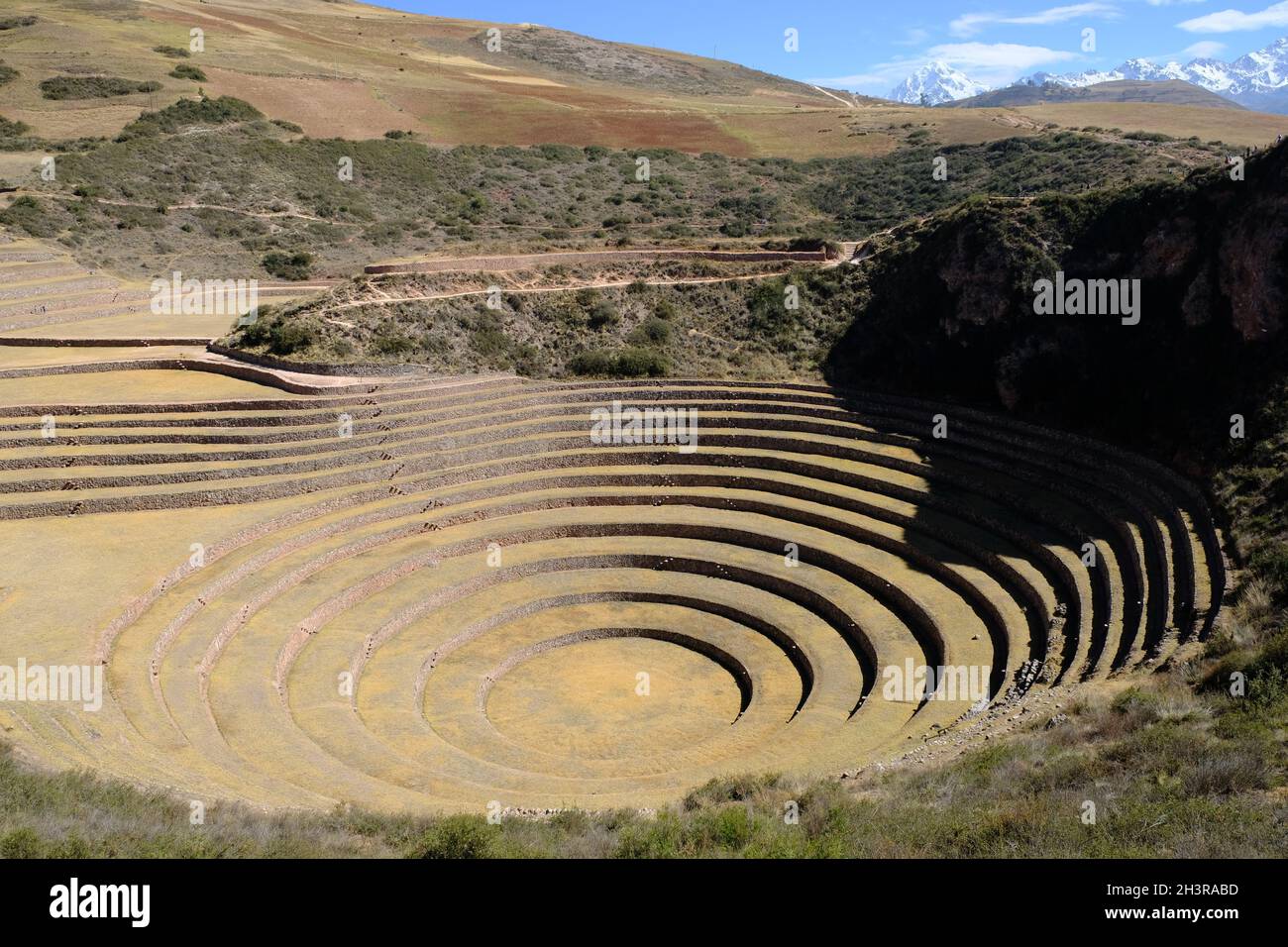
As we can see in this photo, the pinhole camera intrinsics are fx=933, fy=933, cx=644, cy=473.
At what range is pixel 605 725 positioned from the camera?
1880cm

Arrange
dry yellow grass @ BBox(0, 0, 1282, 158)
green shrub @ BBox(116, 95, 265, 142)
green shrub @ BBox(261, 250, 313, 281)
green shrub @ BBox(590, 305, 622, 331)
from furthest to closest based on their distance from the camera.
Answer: dry yellow grass @ BBox(0, 0, 1282, 158)
green shrub @ BBox(116, 95, 265, 142)
green shrub @ BBox(261, 250, 313, 281)
green shrub @ BBox(590, 305, 622, 331)

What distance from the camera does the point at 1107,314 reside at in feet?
92.9

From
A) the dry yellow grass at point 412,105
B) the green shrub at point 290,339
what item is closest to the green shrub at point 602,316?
the green shrub at point 290,339

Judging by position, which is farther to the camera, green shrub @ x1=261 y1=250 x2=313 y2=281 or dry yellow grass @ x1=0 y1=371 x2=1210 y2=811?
green shrub @ x1=261 y1=250 x2=313 y2=281

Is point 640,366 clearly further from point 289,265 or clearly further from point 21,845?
point 21,845

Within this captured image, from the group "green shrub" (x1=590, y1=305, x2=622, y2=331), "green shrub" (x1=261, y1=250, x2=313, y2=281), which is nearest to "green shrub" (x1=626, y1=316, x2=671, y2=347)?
"green shrub" (x1=590, y1=305, x2=622, y2=331)

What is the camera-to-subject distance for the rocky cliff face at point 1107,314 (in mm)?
23625

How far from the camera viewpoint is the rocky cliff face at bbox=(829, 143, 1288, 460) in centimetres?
2362

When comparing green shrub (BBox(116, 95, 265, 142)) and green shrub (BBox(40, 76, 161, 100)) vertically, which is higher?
green shrub (BBox(40, 76, 161, 100))

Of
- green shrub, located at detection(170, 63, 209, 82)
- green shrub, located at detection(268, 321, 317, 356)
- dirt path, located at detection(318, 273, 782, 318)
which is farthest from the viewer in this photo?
green shrub, located at detection(170, 63, 209, 82)

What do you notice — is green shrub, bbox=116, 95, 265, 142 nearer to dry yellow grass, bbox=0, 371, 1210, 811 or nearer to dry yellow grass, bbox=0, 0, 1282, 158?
dry yellow grass, bbox=0, 0, 1282, 158

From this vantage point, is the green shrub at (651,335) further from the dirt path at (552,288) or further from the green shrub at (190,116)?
the green shrub at (190,116)

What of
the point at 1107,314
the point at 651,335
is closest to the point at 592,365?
the point at 651,335
